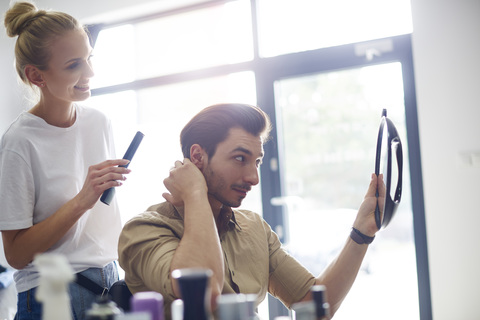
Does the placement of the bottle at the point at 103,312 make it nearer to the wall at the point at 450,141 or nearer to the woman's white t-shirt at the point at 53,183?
the woman's white t-shirt at the point at 53,183

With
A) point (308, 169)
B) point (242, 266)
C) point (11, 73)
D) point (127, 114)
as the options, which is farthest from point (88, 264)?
point (11, 73)

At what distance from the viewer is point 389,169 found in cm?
124

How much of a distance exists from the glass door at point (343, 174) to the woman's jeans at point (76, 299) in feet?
6.39

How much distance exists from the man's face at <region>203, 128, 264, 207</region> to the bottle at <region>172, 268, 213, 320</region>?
0.68 metres

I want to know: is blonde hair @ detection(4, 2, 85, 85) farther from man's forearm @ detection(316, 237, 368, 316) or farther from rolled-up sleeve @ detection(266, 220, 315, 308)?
man's forearm @ detection(316, 237, 368, 316)

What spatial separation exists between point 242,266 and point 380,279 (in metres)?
1.99

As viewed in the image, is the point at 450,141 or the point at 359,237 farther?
the point at 450,141

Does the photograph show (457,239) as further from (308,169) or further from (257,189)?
(257,189)

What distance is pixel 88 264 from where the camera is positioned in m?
1.34

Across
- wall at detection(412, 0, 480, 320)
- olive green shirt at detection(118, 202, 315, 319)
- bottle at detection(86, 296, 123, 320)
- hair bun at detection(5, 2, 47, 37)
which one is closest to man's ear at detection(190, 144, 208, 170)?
olive green shirt at detection(118, 202, 315, 319)

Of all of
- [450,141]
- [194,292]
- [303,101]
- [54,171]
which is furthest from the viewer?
[303,101]

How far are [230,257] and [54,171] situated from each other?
1.88 ft

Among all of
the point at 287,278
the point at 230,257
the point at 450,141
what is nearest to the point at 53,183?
the point at 230,257

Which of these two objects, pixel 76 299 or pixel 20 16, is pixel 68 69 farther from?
pixel 76 299
